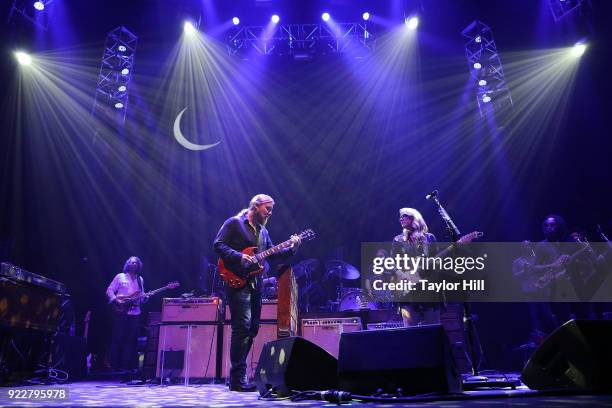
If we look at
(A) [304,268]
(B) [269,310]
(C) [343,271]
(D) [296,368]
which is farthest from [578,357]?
(A) [304,268]

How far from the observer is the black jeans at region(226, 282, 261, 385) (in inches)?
194

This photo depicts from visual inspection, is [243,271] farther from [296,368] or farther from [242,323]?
[296,368]

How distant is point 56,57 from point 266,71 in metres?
4.94

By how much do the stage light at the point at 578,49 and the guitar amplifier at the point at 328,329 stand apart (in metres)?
7.68

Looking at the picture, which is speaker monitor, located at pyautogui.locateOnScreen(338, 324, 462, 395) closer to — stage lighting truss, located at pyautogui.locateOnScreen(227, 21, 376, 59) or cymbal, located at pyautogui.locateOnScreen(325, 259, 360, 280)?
cymbal, located at pyautogui.locateOnScreen(325, 259, 360, 280)

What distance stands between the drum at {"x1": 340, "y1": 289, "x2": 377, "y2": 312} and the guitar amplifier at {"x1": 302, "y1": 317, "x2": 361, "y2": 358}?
0.74 meters

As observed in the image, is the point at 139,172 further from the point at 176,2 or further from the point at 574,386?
the point at 574,386

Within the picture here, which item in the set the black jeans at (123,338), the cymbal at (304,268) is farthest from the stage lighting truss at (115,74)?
the cymbal at (304,268)

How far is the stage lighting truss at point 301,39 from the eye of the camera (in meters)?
10.8

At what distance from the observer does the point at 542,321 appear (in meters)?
9.88

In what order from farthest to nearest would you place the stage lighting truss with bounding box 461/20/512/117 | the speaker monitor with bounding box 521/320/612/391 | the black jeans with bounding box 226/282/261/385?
the stage lighting truss with bounding box 461/20/512/117, the black jeans with bounding box 226/282/261/385, the speaker monitor with bounding box 521/320/612/391

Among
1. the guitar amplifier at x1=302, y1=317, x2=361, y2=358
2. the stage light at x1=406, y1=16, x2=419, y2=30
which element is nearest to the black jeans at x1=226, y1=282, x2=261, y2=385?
the guitar amplifier at x1=302, y1=317, x2=361, y2=358

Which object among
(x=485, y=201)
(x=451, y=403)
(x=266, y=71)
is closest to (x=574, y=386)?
(x=451, y=403)

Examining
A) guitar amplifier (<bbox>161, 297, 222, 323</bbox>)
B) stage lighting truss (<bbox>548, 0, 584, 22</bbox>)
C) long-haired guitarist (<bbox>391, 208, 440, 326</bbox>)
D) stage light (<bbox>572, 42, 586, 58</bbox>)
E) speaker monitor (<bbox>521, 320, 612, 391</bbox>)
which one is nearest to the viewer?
speaker monitor (<bbox>521, 320, 612, 391</bbox>)
